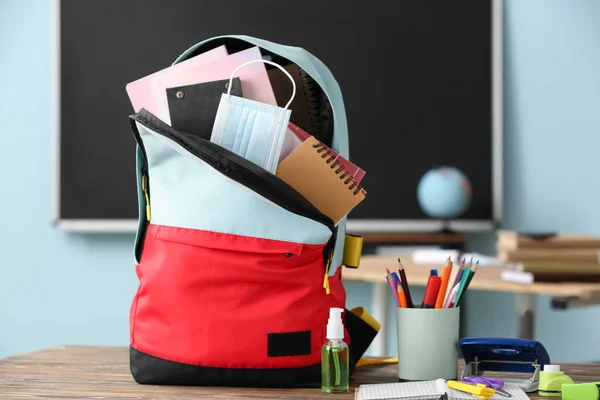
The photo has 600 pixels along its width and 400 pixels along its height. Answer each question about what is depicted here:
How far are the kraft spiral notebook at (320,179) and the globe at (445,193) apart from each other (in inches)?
81.5

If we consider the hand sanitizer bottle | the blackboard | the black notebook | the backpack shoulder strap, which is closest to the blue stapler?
the hand sanitizer bottle

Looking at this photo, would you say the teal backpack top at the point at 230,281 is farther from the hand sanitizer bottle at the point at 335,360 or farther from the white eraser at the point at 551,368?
the white eraser at the point at 551,368

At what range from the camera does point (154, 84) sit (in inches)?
36.6

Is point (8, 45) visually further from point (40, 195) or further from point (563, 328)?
point (563, 328)

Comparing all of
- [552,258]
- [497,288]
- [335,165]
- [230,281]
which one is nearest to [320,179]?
[335,165]

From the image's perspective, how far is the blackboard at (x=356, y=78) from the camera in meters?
3.13

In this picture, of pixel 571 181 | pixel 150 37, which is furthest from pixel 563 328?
pixel 150 37

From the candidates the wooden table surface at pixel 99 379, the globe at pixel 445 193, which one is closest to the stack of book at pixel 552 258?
the globe at pixel 445 193

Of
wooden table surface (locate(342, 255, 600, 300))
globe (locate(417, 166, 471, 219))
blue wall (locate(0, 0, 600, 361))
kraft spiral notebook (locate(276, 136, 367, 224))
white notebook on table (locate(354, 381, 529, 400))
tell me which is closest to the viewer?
white notebook on table (locate(354, 381, 529, 400))

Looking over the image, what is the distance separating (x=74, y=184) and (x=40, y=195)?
19 centimetres

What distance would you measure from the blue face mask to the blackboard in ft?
7.39

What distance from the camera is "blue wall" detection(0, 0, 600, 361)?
309cm

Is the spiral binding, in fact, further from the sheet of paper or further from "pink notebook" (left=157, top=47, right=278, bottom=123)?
the sheet of paper

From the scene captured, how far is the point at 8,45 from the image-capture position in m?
3.43
